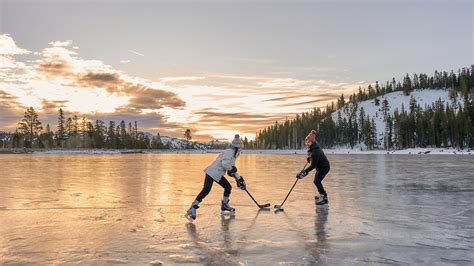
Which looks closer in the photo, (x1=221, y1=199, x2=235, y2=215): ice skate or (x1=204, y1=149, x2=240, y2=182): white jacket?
(x1=204, y1=149, x2=240, y2=182): white jacket

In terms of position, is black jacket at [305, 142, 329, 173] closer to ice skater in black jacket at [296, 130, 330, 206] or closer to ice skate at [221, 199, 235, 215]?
ice skater in black jacket at [296, 130, 330, 206]

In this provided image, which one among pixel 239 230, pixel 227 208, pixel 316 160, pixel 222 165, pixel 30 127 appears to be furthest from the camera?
pixel 30 127

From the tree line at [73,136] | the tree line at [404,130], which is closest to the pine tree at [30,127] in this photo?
the tree line at [73,136]

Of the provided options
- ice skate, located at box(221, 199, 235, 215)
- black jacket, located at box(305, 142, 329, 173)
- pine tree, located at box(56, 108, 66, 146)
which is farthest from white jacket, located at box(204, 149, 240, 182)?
pine tree, located at box(56, 108, 66, 146)

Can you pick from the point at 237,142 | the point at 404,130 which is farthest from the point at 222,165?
the point at 404,130

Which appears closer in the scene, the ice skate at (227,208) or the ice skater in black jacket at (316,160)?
the ice skate at (227,208)

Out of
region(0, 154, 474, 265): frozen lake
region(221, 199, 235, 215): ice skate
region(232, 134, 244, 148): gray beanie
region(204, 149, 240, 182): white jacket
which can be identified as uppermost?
region(232, 134, 244, 148): gray beanie

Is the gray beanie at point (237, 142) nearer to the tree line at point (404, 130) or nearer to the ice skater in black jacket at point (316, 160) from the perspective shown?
the ice skater in black jacket at point (316, 160)

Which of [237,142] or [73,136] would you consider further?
[73,136]

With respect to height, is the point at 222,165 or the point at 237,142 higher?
the point at 237,142

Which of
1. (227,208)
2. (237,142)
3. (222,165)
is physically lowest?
(227,208)

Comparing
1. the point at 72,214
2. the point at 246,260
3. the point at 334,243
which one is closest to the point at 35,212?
the point at 72,214

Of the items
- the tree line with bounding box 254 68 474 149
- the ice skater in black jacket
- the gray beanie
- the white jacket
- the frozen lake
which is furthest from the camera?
the tree line with bounding box 254 68 474 149

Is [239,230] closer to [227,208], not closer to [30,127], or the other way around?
[227,208]
